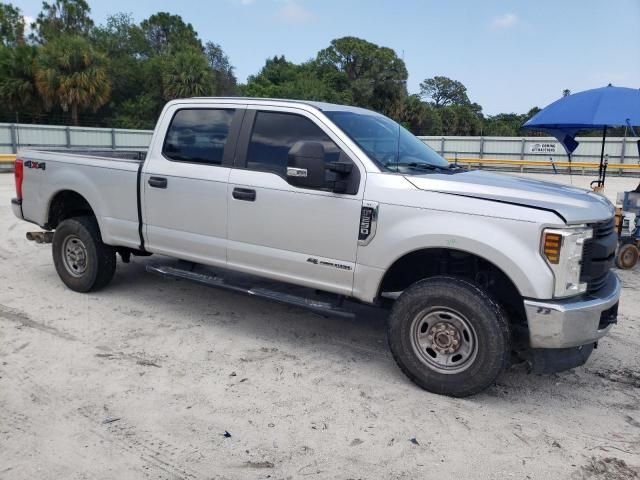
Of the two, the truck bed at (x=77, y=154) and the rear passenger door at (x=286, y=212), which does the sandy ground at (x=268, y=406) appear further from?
the truck bed at (x=77, y=154)

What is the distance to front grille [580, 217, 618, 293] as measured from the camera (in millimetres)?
3816

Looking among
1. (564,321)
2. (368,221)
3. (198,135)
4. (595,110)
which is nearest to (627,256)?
(595,110)

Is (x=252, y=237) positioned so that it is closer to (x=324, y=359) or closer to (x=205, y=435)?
(x=324, y=359)

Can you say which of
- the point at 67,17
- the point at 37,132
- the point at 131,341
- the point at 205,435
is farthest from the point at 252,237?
the point at 67,17

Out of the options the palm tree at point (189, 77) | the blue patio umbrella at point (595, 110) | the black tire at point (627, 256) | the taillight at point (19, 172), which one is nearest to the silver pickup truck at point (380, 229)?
the taillight at point (19, 172)

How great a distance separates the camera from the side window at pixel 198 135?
16.7ft

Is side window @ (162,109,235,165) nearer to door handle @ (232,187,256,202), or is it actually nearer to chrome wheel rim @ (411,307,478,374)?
door handle @ (232,187,256,202)

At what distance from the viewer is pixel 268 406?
387 centimetres

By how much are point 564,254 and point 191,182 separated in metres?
3.07

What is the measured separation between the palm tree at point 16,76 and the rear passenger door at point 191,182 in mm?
34070

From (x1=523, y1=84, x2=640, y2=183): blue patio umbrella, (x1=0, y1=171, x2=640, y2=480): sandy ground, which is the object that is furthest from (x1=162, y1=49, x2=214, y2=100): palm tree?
(x1=0, y1=171, x2=640, y2=480): sandy ground

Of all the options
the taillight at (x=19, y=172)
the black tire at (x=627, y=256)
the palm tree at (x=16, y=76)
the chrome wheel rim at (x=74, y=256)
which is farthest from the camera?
the palm tree at (x=16, y=76)

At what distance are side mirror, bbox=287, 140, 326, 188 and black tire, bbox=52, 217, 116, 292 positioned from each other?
2.69 metres

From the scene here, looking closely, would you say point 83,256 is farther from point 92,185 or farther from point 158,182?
point 158,182
